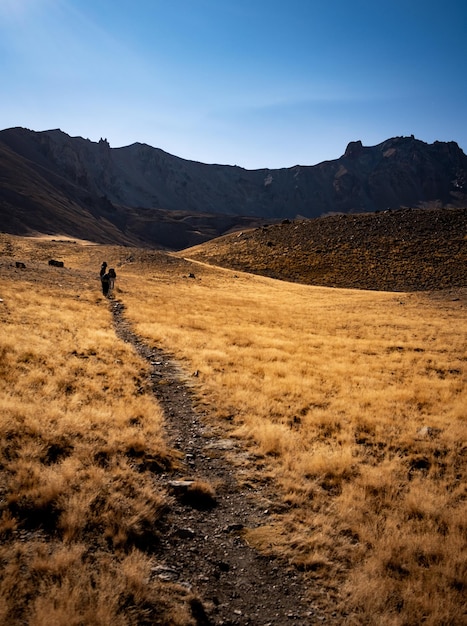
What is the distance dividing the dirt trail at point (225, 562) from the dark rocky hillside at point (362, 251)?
61705 mm

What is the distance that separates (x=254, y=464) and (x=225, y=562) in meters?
2.92

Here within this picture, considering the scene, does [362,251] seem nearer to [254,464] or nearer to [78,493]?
[254,464]

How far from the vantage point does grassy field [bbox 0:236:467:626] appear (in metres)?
4.55

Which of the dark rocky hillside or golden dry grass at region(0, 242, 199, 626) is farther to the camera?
the dark rocky hillside

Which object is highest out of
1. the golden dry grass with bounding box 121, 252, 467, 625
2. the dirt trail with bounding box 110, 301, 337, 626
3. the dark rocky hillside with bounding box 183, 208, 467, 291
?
the dark rocky hillside with bounding box 183, 208, 467, 291

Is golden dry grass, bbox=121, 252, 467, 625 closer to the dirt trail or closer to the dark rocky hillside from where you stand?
the dirt trail

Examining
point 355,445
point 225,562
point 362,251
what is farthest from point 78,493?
point 362,251

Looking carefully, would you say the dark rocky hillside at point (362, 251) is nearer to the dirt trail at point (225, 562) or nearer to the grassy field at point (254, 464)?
the grassy field at point (254, 464)

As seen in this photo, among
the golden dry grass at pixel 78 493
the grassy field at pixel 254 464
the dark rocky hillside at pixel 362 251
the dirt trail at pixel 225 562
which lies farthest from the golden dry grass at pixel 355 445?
the dark rocky hillside at pixel 362 251

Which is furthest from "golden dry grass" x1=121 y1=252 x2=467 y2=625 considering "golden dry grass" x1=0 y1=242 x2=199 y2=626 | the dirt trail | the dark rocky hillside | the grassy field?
the dark rocky hillside

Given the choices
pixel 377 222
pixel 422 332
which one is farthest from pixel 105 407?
pixel 377 222

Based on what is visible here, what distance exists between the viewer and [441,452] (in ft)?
29.7

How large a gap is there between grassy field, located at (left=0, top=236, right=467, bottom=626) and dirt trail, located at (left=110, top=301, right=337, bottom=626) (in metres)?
0.26

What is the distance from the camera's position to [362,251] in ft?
250
